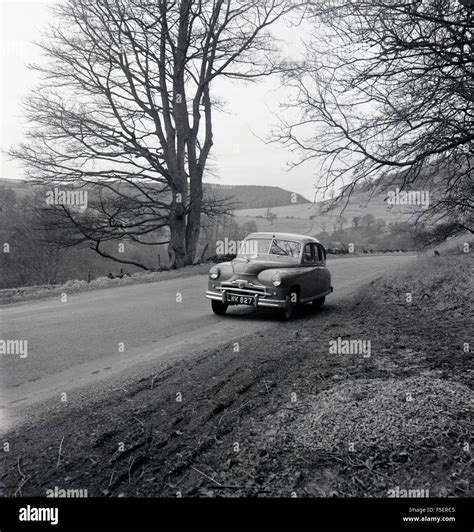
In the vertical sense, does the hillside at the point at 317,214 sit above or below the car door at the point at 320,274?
above

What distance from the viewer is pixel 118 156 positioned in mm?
20484

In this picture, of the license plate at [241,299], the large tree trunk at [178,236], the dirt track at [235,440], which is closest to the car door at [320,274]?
the license plate at [241,299]

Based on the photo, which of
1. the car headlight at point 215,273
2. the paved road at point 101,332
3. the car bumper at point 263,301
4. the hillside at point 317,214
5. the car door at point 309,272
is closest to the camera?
the paved road at point 101,332

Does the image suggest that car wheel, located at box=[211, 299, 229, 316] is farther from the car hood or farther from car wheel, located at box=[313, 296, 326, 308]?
car wheel, located at box=[313, 296, 326, 308]

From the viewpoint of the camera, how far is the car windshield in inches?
416

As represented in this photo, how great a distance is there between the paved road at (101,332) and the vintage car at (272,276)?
1.42 feet

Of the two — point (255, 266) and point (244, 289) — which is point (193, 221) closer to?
point (255, 266)

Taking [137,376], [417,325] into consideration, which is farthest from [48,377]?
[417,325]

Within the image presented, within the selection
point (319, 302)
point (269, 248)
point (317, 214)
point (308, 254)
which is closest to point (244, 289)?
point (269, 248)

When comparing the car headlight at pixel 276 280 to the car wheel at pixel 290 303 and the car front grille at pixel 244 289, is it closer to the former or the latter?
the car front grille at pixel 244 289

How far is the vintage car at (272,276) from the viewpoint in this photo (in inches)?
367

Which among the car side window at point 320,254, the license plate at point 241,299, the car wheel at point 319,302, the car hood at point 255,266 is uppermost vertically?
the car side window at point 320,254

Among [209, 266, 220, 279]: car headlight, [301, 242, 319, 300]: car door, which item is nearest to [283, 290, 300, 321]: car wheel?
[301, 242, 319, 300]: car door
